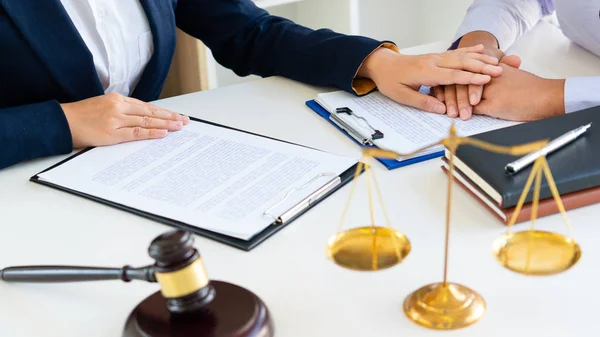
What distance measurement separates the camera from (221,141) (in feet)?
3.77

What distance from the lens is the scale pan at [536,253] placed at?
2.23ft

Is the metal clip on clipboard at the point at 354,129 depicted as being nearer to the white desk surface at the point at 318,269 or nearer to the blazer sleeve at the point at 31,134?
the white desk surface at the point at 318,269

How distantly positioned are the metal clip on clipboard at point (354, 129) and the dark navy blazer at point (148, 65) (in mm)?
90

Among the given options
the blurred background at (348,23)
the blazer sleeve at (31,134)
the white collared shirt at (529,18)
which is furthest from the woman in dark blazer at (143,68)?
the blurred background at (348,23)

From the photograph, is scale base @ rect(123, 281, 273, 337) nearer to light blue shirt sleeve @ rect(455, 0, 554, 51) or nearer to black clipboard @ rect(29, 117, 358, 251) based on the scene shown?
black clipboard @ rect(29, 117, 358, 251)

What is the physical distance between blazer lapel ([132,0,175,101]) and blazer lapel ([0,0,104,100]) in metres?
0.16

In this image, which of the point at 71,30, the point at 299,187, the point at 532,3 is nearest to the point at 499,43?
the point at 532,3

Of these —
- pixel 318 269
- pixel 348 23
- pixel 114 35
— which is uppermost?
pixel 114 35

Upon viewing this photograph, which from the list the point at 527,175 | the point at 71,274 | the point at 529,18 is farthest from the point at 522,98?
the point at 71,274

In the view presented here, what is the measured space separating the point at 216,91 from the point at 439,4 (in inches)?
81.3

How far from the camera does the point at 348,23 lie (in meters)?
2.72

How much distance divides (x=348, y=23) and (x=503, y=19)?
1.29m

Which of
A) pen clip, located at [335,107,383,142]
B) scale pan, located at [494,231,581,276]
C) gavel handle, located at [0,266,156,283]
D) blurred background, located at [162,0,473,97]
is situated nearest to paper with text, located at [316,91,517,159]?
pen clip, located at [335,107,383,142]

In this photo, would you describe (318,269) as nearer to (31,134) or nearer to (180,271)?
(180,271)
